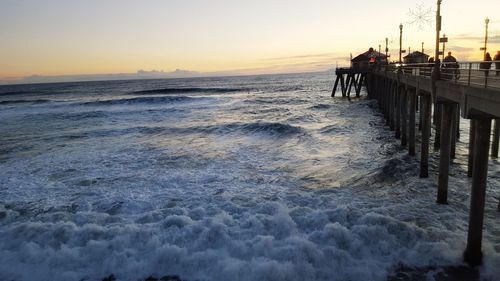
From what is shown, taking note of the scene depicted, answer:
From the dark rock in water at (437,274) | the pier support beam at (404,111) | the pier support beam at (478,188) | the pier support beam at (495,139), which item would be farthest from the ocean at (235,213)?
the pier support beam at (495,139)

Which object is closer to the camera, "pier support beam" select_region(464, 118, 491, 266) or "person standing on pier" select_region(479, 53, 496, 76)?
"person standing on pier" select_region(479, 53, 496, 76)

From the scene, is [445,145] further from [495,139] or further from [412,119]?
[495,139]

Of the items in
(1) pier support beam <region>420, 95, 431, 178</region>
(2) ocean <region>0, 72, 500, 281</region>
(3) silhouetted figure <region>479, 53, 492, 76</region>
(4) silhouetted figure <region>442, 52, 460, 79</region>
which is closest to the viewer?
(3) silhouetted figure <region>479, 53, 492, 76</region>

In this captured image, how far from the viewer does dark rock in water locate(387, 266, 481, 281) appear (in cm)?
726

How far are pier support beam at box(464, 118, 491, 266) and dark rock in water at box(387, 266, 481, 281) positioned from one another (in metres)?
0.35

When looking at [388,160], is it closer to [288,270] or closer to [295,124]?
[288,270]

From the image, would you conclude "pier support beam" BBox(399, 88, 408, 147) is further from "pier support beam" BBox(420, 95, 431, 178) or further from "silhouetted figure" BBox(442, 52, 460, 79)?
"pier support beam" BBox(420, 95, 431, 178)

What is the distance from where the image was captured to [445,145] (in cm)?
997

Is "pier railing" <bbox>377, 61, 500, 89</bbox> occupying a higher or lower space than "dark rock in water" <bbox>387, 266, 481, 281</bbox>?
higher

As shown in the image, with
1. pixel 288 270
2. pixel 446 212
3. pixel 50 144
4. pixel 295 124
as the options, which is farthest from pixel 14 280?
pixel 295 124

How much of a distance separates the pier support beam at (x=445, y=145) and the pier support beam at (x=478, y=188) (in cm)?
229

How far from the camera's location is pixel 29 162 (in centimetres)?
1853

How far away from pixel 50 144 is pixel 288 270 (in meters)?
21.0

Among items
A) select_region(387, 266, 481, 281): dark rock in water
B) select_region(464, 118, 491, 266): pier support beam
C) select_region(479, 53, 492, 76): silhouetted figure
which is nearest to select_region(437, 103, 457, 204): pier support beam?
select_region(479, 53, 492, 76): silhouetted figure
